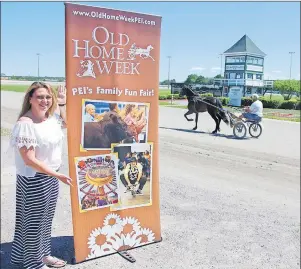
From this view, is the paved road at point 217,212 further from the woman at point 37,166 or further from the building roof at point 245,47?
the building roof at point 245,47

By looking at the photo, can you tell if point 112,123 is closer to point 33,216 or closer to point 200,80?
point 33,216

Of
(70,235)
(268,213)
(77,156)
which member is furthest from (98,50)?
(268,213)

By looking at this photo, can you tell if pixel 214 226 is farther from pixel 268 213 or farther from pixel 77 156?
pixel 77 156

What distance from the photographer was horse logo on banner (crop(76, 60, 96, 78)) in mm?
2144

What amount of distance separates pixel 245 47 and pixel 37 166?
95.1 inches

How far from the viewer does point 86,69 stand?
2162 mm

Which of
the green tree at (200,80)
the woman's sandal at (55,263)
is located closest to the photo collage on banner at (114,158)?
the woman's sandal at (55,263)

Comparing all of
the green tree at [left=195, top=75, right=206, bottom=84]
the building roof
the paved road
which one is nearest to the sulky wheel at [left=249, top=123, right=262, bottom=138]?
the paved road

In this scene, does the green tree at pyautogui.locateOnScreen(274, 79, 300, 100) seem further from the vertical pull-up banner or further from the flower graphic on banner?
the flower graphic on banner

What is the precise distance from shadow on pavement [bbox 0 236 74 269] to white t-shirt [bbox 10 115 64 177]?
A: 780 mm

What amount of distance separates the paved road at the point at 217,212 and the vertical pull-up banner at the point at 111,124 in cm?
26

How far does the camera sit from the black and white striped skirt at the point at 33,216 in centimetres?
210

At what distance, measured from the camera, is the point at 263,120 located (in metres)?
8.27

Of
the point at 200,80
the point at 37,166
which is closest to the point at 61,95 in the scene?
the point at 37,166
